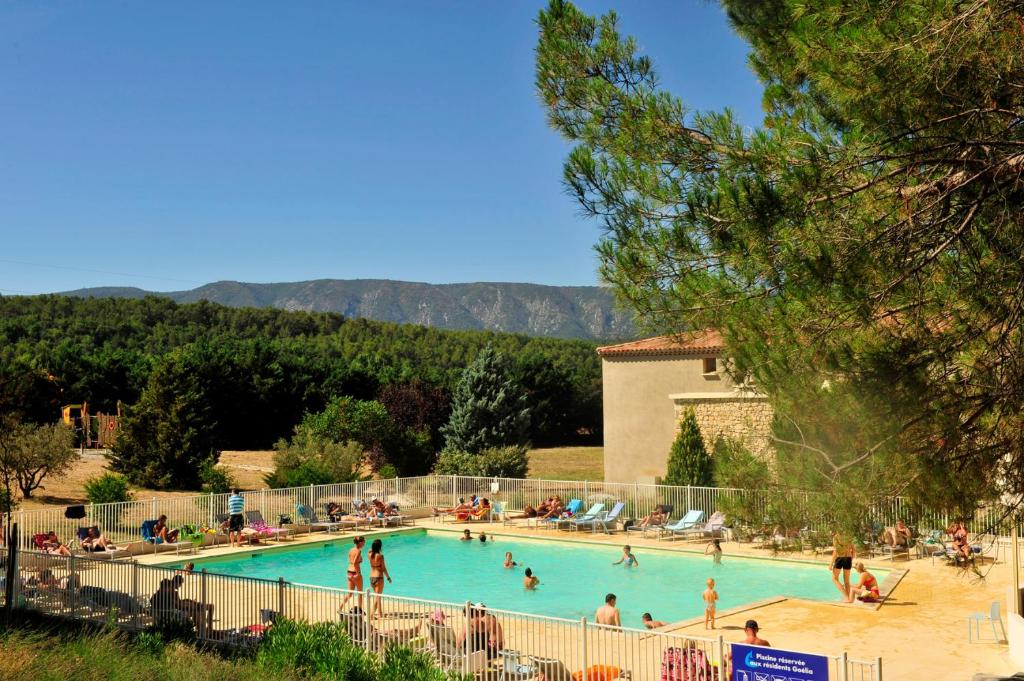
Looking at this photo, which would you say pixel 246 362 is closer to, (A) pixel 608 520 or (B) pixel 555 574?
(A) pixel 608 520

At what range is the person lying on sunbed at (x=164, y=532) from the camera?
2327cm

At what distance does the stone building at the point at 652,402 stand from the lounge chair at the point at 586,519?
398cm

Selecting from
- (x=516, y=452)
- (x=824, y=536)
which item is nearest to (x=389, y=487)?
(x=516, y=452)

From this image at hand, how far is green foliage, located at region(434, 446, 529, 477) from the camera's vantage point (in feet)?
110

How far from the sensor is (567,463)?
4719 cm

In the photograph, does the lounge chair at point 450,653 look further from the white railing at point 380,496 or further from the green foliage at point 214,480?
the green foliage at point 214,480

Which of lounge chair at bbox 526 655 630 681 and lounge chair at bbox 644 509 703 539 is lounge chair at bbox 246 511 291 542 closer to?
lounge chair at bbox 644 509 703 539

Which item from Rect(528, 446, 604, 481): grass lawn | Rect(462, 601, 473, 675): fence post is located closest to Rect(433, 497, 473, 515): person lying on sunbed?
Rect(528, 446, 604, 481): grass lawn

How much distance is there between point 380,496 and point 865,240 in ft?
76.9

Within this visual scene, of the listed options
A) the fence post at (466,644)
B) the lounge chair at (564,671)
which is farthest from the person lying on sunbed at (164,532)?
the lounge chair at (564,671)

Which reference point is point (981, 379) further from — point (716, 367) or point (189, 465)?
point (189, 465)

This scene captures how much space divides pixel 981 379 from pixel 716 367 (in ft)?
69.7

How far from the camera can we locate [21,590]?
601 inches

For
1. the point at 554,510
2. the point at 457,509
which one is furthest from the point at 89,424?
the point at 554,510
